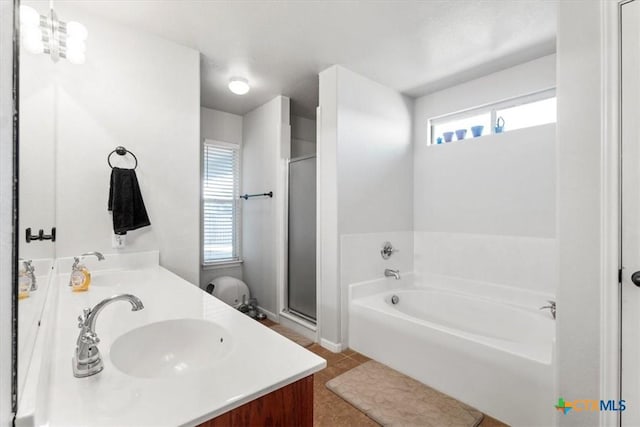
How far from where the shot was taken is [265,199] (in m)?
3.69

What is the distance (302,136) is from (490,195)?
2.39 m

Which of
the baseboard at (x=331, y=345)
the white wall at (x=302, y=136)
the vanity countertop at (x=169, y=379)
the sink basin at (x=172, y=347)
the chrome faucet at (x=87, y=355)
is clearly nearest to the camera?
the vanity countertop at (x=169, y=379)

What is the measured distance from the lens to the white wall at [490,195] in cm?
257

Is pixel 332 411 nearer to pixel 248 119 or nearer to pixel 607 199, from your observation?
pixel 607 199

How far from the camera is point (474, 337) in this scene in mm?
2018

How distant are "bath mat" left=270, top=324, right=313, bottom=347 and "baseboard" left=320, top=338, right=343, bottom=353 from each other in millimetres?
163

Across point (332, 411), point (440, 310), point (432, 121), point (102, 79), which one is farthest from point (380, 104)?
point (332, 411)

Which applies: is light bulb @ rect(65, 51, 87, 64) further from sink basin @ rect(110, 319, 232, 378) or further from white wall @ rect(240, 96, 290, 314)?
white wall @ rect(240, 96, 290, 314)

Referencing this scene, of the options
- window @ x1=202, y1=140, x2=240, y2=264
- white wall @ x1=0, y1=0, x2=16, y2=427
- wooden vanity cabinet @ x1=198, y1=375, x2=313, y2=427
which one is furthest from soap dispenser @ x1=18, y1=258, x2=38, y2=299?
window @ x1=202, y1=140, x2=240, y2=264

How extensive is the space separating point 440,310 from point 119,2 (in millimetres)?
3515

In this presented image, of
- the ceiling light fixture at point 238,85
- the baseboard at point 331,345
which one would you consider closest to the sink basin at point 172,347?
the baseboard at point 331,345

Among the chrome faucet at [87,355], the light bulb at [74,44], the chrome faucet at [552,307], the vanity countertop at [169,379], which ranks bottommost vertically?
the chrome faucet at [552,307]

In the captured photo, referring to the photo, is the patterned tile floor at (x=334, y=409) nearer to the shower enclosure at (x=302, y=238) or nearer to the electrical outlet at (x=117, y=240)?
the shower enclosure at (x=302, y=238)

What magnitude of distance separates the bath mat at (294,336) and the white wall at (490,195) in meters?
1.46
